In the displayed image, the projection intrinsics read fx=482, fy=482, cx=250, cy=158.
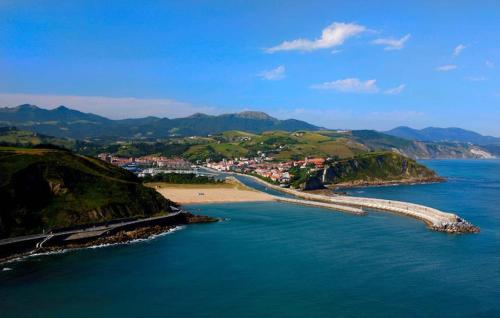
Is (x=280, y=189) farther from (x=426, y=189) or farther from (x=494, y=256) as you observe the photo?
(x=494, y=256)

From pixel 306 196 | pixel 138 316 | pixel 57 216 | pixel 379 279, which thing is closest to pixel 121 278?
pixel 138 316

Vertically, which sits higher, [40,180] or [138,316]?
[40,180]

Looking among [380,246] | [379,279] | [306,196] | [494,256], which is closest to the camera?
[379,279]

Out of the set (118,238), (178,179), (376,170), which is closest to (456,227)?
(118,238)

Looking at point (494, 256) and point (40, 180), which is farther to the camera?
point (40, 180)

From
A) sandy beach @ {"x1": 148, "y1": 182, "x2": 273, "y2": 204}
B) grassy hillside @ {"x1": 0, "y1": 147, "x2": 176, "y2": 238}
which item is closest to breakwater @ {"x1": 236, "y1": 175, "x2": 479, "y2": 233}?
sandy beach @ {"x1": 148, "y1": 182, "x2": 273, "y2": 204}

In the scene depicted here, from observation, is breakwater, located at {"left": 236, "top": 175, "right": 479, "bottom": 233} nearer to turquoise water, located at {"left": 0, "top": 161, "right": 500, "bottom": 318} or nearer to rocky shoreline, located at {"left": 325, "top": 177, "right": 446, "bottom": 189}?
turquoise water, located at {"left": 0, "top": 161, "right": 500, "bottom": 318}

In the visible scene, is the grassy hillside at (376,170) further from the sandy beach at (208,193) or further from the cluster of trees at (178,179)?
the cluster of trees at (178,179)
